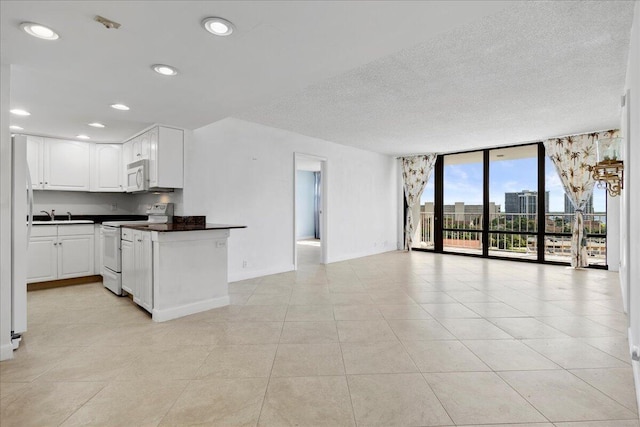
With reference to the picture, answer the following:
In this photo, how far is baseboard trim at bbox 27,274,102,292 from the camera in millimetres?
4410

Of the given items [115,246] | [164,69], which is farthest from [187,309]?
[164,69]

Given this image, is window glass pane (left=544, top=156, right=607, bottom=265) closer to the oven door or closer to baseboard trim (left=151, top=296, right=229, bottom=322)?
baseboard trim (left=151, top=296, right=229, bottom=322)

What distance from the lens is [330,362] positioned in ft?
7.68

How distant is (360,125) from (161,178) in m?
3.23

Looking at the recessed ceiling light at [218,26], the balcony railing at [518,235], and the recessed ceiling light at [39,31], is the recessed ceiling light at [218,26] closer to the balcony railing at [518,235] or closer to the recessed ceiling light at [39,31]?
the recessed ceiling light at [39,31]

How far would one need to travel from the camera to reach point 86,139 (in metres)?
5.10

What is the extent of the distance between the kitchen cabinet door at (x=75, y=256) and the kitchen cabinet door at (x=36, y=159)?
98 centimetres

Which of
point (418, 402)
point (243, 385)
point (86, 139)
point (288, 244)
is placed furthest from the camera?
point (288, 244)

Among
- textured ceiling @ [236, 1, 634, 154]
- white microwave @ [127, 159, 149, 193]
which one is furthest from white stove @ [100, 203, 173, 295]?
textured ceiling @ [236, 1, 634, 154]

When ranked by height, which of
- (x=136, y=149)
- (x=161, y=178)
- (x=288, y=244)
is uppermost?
(x=136, y=149)

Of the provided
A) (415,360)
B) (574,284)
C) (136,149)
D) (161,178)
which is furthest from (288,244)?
(574,284)

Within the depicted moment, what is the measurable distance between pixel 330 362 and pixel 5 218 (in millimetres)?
2815

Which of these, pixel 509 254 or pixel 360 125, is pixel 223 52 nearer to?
pixel 360 125

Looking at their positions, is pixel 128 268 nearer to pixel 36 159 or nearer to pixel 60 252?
pixel 60 252
